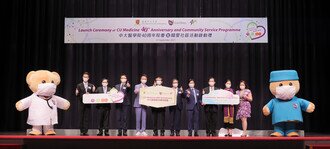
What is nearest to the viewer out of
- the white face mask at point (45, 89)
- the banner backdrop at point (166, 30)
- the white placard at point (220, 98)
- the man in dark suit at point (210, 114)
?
the white face mask at point (45, 89)

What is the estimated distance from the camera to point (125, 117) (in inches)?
342

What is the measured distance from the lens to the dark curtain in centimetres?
1129

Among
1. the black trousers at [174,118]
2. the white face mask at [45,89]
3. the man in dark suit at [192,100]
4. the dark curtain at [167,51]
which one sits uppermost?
the dark curtain at [167,51]

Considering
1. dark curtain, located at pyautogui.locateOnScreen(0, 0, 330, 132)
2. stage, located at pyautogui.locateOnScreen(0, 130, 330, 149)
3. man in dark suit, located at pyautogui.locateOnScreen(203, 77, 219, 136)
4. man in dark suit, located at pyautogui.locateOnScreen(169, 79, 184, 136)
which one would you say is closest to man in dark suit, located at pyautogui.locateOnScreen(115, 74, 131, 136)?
man in dark suit, located at pyautogui.locateOnScreen(169, 79, 184, 136)

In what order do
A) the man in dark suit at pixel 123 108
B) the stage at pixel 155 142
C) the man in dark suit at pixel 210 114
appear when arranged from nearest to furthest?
the stage at pixel 155 142
the man in dark suit at pixel 210 114
the man in dark suit at pixel 123 108

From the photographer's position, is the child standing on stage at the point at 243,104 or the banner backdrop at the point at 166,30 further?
the banner backdrop at the point at 166,30

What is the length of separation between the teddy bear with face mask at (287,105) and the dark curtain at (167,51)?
4208mm

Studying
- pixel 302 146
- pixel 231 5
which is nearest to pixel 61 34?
pixel 231 5

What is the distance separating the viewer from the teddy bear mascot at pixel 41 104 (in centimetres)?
722

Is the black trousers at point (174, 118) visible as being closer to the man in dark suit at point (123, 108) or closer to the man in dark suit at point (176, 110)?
the man in dark suit at point (176, 110)

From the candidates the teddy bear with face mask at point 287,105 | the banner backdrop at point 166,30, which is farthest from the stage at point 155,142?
the banner backdrop at point 166,30

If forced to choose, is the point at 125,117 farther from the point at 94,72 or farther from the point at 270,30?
the point at 270,30

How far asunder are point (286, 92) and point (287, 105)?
0.23 meters

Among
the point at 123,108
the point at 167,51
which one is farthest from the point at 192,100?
the point at 167,51
